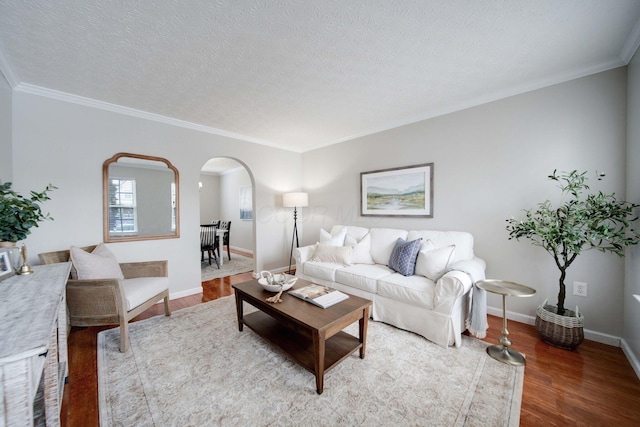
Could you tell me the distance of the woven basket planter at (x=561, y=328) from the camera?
2.03 m

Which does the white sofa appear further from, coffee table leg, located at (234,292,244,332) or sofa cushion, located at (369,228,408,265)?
coffee table leg, located at (234,292,244,332)

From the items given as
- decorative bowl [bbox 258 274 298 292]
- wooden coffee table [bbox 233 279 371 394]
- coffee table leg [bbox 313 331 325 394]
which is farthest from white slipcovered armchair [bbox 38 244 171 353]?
coffee table leg [bbox 313 331 325 394]

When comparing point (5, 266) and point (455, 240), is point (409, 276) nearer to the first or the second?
point (455, 240)

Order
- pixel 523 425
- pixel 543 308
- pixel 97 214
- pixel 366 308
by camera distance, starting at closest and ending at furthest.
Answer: pixel 523 425 < pixel 366 308 < pixel 543 308 < pixel 97 214

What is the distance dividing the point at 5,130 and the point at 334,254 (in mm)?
3498

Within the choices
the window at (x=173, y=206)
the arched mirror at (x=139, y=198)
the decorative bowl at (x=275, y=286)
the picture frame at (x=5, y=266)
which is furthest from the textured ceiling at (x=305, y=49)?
the decorative bowl at (x=275, y=286)

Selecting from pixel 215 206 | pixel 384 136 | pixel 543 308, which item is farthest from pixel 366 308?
pixel 215 206

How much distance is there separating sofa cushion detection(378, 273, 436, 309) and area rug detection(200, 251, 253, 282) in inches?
121

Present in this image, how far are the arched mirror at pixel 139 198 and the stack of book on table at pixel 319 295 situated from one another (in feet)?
7.34

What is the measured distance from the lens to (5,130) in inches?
87.2

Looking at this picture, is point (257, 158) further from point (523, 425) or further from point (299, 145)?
point (523, 425)

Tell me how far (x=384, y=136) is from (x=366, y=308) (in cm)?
261

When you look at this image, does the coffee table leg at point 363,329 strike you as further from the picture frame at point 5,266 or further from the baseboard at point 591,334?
the picture frame at point 5,266

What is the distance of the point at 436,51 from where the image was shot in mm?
1942
